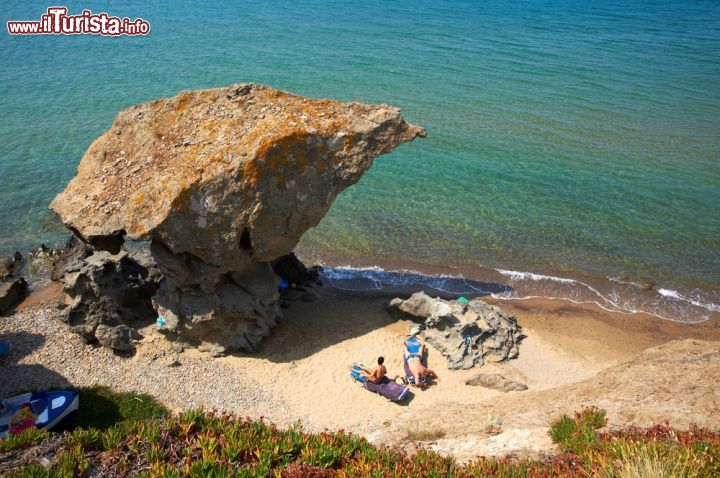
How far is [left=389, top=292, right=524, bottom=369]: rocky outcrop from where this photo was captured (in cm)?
1712

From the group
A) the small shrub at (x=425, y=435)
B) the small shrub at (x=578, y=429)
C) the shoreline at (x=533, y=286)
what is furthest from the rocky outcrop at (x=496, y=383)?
the shoreline at (x=533, y=286)

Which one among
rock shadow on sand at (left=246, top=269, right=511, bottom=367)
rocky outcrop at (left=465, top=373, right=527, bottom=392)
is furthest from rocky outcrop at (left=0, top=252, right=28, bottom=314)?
rocky outcrop at (left=465, top=373, right=527, bottom=392)

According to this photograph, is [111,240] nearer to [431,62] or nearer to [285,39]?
[431,62]

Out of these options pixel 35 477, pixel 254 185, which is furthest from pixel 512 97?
pixel 35 477

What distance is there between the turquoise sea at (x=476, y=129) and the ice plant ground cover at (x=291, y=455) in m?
12.5

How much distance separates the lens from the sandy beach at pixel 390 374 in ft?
40.9

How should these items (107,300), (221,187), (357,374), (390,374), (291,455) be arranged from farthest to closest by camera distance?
(107,300) → (390,374) → (357,374) → (221,187) → (291,455)

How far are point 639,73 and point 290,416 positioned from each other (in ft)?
157

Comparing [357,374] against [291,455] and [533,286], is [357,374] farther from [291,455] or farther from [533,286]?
[533,286]

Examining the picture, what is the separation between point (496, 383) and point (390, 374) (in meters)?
3.18

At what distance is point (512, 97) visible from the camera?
4159cm

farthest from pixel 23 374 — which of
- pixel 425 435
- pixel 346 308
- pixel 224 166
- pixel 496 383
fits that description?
pixel 496 383

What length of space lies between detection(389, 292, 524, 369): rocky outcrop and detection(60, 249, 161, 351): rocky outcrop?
8915mm

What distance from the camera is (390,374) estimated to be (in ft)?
53.9
